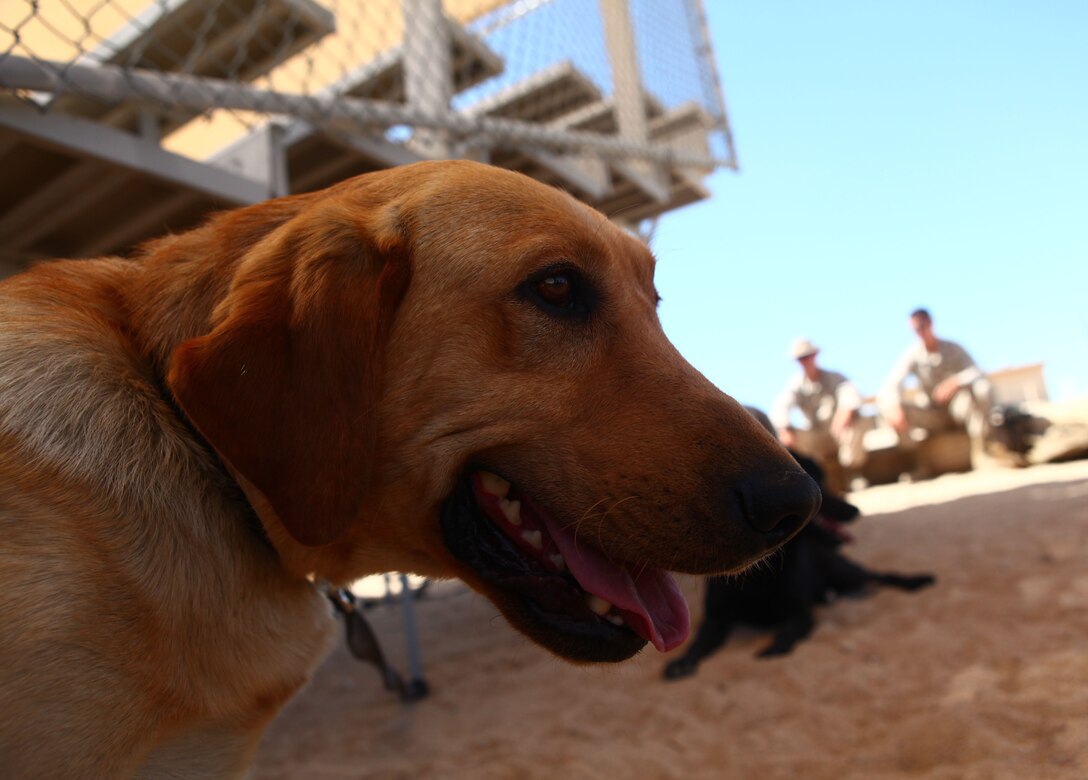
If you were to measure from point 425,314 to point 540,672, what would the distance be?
2963 millimetres

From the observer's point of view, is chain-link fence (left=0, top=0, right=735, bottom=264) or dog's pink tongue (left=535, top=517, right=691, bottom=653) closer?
dog's pink tongue (left=535, top=517, right=691, bottom=653)

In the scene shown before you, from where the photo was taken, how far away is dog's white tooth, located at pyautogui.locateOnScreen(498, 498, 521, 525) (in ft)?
5.49

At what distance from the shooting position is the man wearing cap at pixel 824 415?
33.3 feet

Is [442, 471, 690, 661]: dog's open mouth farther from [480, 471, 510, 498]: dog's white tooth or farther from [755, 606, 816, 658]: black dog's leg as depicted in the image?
[755, 606, 816, 658]: black dog's leg

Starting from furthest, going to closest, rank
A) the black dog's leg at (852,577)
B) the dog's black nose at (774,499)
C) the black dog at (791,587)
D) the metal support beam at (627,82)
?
the metal support beam at (627,82) < the black dog's leg at (852,577) < the black dog at (791,587) < the dog's black nose at (774,499)

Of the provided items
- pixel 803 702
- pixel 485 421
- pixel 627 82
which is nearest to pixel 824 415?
pixel 627 82

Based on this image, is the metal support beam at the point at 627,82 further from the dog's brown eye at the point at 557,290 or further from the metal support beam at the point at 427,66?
the dog's brown eye at the point at 557,290

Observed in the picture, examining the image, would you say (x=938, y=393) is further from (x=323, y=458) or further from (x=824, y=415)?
(x=323, y=458)

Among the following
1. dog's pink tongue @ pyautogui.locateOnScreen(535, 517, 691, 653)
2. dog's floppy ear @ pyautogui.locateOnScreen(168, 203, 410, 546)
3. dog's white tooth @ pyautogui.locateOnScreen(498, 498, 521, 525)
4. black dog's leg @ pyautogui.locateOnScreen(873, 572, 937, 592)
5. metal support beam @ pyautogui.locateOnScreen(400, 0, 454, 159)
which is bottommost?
black dog's leg @ pyautogui.locateOnScreen(873, 572, 937, 592)

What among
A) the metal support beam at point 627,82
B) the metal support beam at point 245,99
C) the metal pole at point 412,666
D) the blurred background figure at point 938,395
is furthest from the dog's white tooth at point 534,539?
the blurred background figure at point 938,395

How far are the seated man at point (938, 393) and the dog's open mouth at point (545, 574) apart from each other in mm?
9942

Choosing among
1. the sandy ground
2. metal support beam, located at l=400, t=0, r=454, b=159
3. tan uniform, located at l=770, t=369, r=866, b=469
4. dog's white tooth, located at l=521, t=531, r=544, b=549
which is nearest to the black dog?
the sandy ground

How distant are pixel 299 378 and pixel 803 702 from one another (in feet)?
8.42

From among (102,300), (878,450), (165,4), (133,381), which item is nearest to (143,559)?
(133,381)
